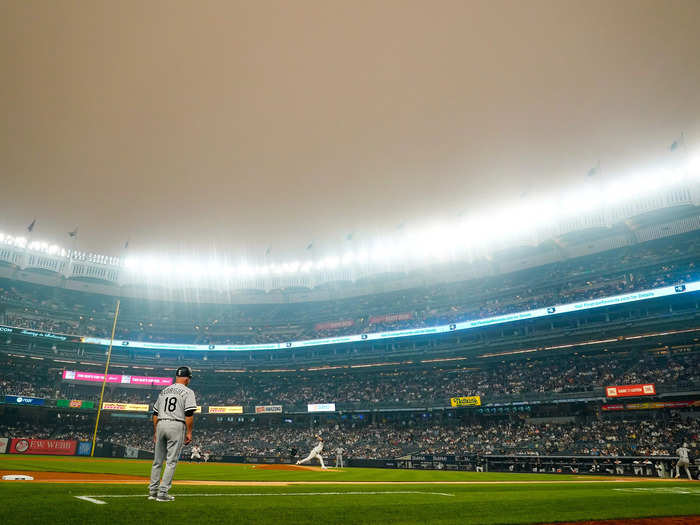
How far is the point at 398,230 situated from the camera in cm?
4797

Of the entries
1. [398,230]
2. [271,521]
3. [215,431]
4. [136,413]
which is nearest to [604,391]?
[398,230]

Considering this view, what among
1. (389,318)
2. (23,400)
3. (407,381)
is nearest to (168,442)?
A: (407,381)

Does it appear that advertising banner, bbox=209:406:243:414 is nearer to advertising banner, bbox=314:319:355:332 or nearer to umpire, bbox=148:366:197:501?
advertising banner, bbox=314:319:355:332

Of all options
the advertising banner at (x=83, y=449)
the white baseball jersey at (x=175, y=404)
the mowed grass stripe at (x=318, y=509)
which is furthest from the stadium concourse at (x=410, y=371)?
the white baseball jersey at (x=175, y=404)

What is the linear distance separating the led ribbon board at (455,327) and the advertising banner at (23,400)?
8230 millimetres

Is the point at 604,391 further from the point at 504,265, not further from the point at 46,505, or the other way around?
the point at 46,505

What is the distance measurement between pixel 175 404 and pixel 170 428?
1.05 feet

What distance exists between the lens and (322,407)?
46906 mm

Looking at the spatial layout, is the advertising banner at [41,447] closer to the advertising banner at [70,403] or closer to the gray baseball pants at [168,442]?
the advertising banner at [70,403]

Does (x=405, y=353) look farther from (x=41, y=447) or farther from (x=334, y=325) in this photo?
(x=41, y=447)

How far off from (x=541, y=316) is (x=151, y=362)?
1752 inches

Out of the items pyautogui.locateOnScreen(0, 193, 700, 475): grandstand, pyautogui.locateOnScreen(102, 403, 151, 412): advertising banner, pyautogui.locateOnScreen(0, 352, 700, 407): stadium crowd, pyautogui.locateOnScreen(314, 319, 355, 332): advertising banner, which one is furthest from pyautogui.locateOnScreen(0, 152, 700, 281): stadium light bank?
pyautogui.locateOnScreen(102, 403, 151, 412): advertising banner

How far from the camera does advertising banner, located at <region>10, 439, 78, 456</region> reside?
1414 inches

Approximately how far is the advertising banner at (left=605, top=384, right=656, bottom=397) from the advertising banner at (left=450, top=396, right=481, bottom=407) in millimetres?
10499
